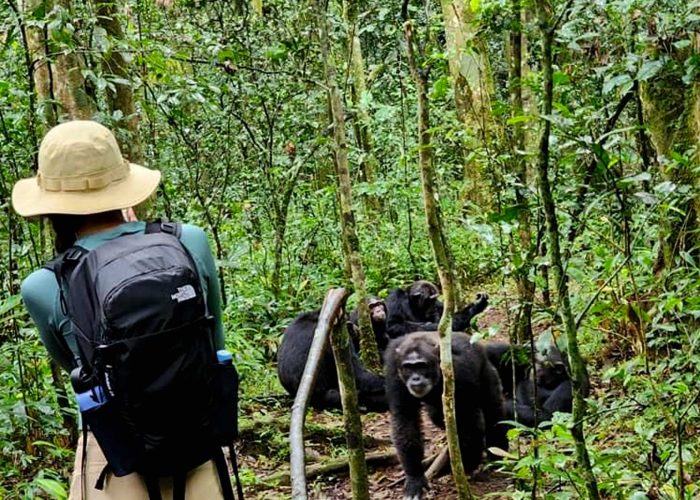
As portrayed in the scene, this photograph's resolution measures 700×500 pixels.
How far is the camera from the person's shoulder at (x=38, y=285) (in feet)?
8.50

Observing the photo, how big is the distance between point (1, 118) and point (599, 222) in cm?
499

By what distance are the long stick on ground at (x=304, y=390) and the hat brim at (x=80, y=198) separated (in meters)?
0.98

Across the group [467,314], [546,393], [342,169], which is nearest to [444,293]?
[342,169]

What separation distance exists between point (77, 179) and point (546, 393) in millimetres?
5383

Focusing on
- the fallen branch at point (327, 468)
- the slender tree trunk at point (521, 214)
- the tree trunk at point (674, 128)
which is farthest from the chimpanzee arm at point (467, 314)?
the tree trunk at point (674, 128)

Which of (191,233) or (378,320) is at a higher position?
(191,233)

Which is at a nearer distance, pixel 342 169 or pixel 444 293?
pixel 444 293

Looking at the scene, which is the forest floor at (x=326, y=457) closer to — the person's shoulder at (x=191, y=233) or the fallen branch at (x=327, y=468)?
the fallen branch at (x=327, y=468)

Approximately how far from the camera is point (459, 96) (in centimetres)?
1211

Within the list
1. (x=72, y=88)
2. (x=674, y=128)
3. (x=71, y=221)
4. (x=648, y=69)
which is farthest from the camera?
(x=72, y=88)

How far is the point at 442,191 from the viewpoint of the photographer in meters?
13.4

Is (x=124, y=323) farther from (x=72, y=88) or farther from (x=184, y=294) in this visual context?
(x=72, y=88)

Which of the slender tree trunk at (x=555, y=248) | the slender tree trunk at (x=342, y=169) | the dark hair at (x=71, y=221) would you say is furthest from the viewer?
the slender tree trunk at (x=342, y=169)

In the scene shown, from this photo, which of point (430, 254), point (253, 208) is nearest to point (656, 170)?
point (430, 254)
